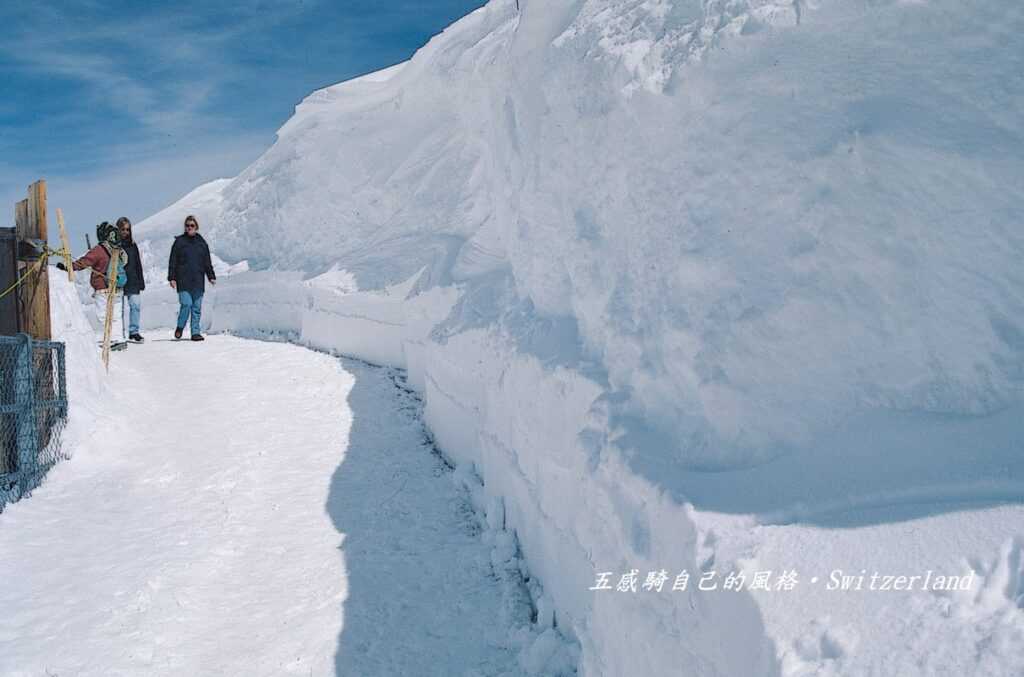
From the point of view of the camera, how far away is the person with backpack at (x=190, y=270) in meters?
11.1

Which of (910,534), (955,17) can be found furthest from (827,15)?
(910,534)

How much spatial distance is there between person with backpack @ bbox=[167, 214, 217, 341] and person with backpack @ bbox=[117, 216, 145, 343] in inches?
19.0

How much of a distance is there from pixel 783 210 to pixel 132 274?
400 inches

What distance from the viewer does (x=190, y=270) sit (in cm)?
1112

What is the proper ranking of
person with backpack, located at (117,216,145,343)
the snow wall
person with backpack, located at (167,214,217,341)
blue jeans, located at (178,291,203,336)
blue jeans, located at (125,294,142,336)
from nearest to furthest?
1. the snow wall
2. person with backpack, located at (117,216,145,343)
3. blue jeans, located at (125,294,142,336)
4. person with backpack, located at (167,214,217,341)
5. blue jeans, located at (178,291,203,336)

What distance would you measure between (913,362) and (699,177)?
123 centimetres

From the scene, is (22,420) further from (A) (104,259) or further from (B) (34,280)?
(A) (104,259)

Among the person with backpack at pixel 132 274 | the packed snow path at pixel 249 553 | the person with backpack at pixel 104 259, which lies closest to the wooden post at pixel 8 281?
the packed snow path at pixel 249 553

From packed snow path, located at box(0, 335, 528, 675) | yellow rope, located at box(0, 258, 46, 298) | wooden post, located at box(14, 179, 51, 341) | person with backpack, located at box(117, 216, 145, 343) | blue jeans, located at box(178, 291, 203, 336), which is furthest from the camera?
blue jeans, located at box(178, 291, 203, 336)

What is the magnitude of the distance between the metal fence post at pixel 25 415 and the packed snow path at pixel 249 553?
0.23 m

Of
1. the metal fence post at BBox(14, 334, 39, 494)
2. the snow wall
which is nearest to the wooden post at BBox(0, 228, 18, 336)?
the metal fence post at BBox(14, 334, 39, 494)

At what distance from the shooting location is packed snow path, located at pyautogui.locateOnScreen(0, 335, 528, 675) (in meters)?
Answer: 3.95

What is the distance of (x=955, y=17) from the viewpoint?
2600 mm

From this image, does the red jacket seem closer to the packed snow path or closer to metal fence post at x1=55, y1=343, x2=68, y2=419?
the packed snow path
